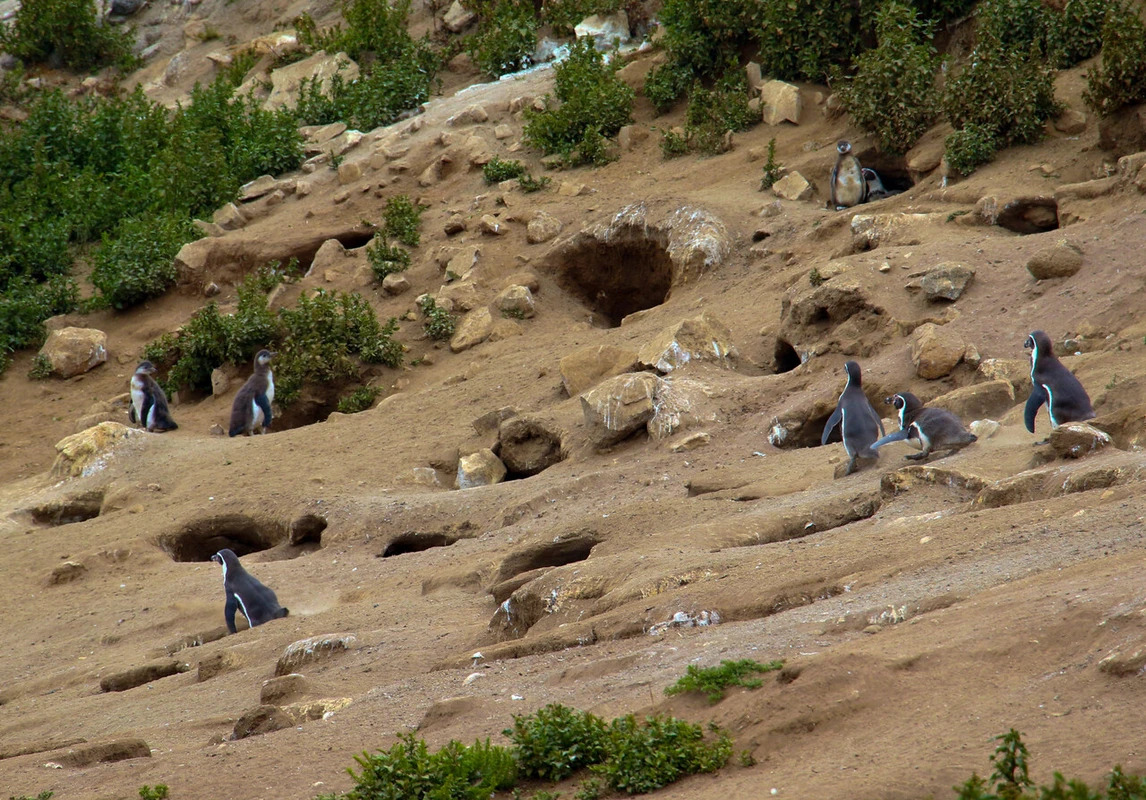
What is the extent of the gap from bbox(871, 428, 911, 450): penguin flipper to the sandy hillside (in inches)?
4.6

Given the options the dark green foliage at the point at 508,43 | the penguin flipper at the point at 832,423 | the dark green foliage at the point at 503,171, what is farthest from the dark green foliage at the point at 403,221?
the penguin flipper at the point at 832,423

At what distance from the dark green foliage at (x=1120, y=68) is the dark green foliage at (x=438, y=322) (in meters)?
8.76

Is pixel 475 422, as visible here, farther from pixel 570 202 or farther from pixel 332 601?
pixel 570 202

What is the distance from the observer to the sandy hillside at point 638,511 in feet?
15.8

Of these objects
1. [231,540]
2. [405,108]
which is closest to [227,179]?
[405,108]

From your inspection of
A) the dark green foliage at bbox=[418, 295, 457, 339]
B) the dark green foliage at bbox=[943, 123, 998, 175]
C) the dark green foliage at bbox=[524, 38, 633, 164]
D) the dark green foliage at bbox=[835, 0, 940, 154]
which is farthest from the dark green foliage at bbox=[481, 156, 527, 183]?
the dark green foliage at bbox=[943, 123, 998, 175]

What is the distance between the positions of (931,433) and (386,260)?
11698 millimetres

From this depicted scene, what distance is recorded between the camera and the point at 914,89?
16.7 metres

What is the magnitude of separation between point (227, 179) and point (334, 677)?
1729 cm

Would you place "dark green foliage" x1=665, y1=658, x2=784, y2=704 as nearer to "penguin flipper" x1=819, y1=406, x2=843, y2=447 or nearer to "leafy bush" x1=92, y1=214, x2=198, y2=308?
"penguin flipper" x1=819, y1=406, x2=843, y2=447

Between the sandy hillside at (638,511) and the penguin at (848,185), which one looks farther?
the penguin at (848,185)

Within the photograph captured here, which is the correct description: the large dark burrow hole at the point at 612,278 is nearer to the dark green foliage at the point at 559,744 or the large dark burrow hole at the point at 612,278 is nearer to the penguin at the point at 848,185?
the penguin at the point at 848,185

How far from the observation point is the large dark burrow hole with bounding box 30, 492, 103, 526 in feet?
47.3

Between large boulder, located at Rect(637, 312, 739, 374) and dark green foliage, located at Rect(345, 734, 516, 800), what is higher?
dark green foliage, located at Rect(345, 734, 516, 800)
